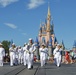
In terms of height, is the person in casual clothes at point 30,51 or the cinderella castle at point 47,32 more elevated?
the cinderella castle at point 47,32

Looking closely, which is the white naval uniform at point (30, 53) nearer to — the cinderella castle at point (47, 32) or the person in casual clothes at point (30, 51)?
the person in casual clothes at point (30, 51)

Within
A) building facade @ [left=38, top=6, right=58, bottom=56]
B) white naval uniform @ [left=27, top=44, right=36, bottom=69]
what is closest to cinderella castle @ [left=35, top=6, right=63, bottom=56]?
building facade @ [left=38, top=6, right=58, bottom=56]

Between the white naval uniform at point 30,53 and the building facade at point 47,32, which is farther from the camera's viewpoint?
the building facade at point 47,32

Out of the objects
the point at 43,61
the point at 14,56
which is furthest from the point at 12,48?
the point at 43,61

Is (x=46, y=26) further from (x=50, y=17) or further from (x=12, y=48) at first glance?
(x=12, y=48)

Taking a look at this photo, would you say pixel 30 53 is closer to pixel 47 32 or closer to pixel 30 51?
pixel 30 51

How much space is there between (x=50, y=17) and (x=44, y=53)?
10966cm

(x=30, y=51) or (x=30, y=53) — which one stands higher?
(x=30, y=51)

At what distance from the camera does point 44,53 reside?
2423cm

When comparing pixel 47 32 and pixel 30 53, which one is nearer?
pixel 30 53

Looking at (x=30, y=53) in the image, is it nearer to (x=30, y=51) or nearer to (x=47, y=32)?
(x=30, y=51)

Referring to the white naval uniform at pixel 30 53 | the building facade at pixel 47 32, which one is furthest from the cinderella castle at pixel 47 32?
the white naval uniform at pixel 30 53

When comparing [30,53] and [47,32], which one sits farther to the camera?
[47,32]

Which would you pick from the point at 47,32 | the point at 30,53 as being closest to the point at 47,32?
the point at 47,32
